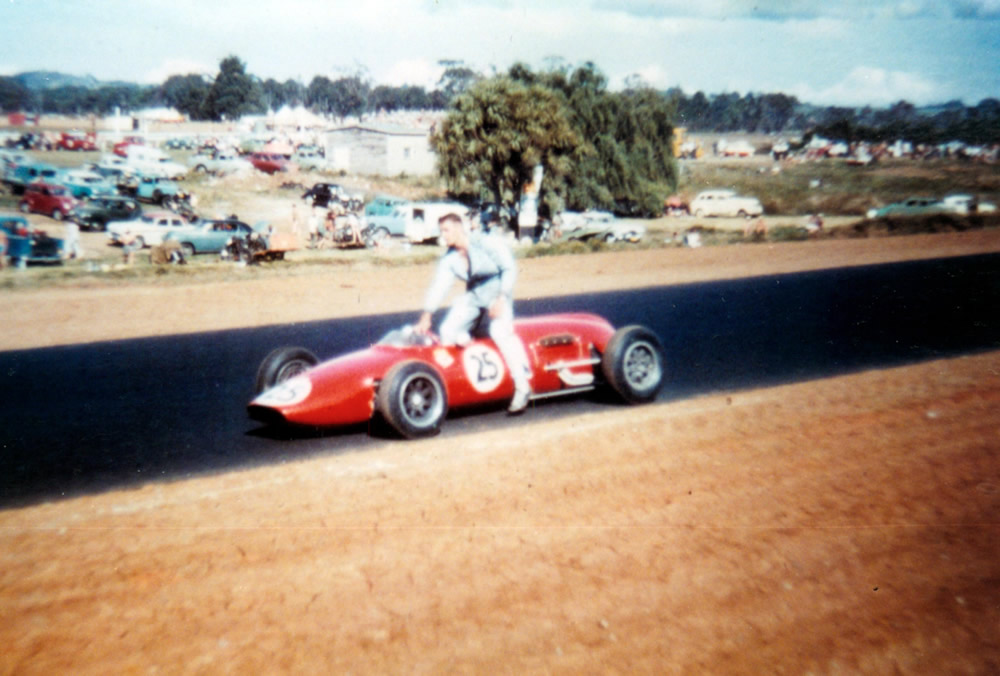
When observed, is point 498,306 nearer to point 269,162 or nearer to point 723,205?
point 269,162

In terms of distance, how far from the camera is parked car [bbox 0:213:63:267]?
2220cm

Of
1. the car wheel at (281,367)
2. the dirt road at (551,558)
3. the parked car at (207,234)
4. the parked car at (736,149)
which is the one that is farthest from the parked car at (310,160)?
the dirt road at (551,558)

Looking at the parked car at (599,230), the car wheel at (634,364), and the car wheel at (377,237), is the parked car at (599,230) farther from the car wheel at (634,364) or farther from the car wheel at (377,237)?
the car wheel at (634,364)

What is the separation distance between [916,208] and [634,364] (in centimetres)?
3342

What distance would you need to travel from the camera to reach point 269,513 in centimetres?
550

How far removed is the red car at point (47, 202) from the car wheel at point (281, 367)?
23644 mm

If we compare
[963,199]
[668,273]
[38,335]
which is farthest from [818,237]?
[38,335]

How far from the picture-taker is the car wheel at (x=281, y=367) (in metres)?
7.74

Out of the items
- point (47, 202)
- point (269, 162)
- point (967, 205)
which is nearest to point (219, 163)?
point (269, 162)

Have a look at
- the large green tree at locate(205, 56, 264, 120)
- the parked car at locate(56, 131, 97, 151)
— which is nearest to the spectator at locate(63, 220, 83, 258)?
the parked car at locate(56, 131, 97, 151)

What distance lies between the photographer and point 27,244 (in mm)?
22344

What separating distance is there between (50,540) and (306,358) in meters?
3.13

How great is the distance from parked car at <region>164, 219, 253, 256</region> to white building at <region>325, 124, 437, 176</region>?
24.4 meters

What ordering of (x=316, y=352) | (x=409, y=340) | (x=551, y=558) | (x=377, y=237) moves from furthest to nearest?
(x=377, y=237) < (x=316, y=352) < (x=409, y=340) < (x=551, y=558)
